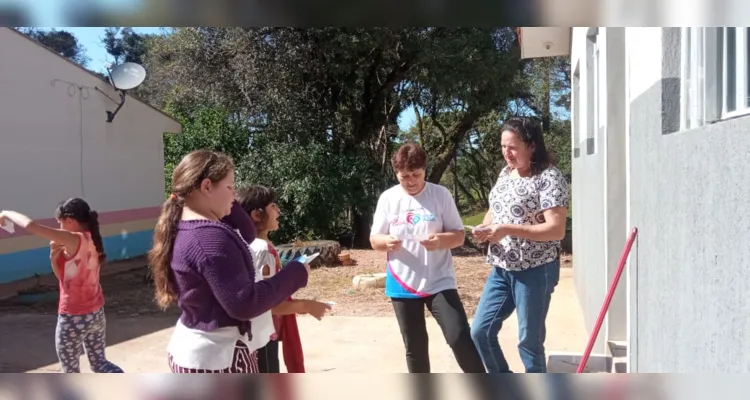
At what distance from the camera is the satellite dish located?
37.8 feet

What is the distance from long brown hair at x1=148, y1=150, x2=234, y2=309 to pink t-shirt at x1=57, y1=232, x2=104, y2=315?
79.9 inches

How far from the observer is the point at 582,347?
553 centimetres

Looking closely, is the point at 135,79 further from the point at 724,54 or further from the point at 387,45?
the point at 724,54

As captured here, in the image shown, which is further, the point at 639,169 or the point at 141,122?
the point at 141,122

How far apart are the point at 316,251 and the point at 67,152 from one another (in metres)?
4.49

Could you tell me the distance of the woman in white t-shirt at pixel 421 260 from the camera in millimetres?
3611

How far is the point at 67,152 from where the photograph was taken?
1109 cm

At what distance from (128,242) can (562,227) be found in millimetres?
10885

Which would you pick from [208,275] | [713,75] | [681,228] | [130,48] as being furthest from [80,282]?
[130,48]

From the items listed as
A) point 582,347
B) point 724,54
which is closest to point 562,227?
point 724,54

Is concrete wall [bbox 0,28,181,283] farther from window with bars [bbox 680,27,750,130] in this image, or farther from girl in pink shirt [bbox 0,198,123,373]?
window with bars [bbox 680,27,750,130]

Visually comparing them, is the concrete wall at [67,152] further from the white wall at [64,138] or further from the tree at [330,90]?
the tree at [330,90]

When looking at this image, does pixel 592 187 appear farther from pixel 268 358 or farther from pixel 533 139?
pixel 268 358

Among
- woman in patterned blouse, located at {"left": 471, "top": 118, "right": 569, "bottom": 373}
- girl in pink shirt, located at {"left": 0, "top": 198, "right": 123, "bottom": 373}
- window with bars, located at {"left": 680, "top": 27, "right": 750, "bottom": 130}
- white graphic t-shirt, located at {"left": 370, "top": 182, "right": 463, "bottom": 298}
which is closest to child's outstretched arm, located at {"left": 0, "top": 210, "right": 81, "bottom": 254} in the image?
girl in pink shirt, located at {"left": 0, "top": 198, "right": 123, "bottom": 373}
